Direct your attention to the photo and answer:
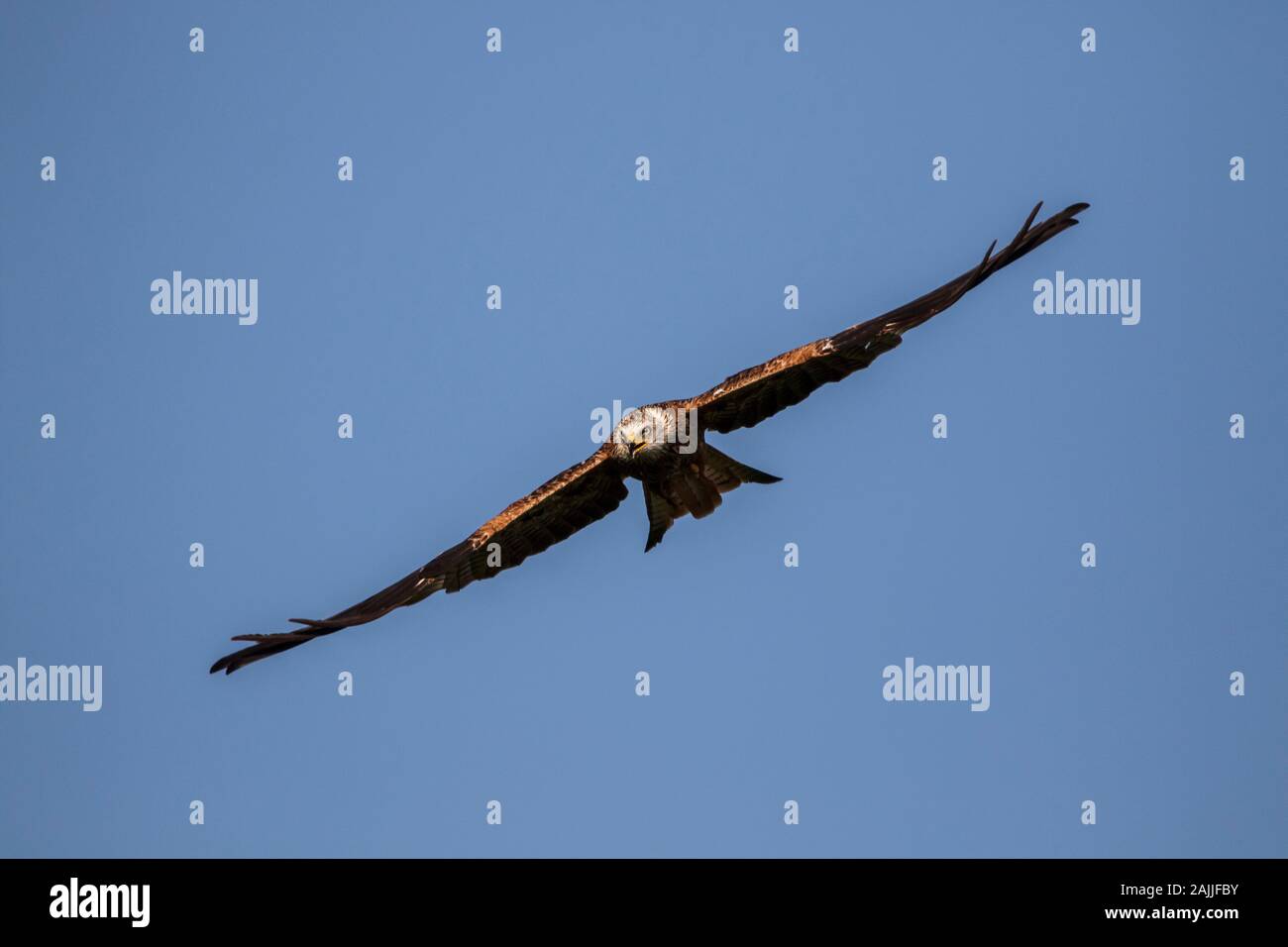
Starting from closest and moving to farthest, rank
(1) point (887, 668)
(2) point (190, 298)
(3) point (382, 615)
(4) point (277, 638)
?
(4) point (277, 638) → (3) point (382, 615) → (1) point (887, 668) → (2) point (190, 298)

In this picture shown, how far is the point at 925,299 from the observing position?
21.0 metres

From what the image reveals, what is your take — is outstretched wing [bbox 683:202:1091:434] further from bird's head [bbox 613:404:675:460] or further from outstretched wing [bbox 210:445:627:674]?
outstretched wing [bbox 210:445:627:674]

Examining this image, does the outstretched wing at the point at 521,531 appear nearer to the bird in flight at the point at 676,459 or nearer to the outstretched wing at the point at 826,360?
the bird in flight at the point at 676,459

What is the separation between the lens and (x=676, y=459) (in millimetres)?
21266

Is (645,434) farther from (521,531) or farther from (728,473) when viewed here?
(521,531)

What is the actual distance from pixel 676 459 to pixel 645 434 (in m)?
0.48

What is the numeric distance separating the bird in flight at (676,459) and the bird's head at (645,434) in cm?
1

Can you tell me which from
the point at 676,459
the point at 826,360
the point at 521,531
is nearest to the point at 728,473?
the point at 676,459

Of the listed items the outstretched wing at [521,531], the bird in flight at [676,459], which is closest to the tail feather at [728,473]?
the bird in flight at [676,459]

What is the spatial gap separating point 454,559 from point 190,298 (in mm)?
7647

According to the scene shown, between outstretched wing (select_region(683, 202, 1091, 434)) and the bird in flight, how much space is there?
0.04 ft

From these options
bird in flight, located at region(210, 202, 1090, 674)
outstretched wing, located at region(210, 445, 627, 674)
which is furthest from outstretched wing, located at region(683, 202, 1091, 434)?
outstretched wing, located at region(210, 445, 627, 674)
